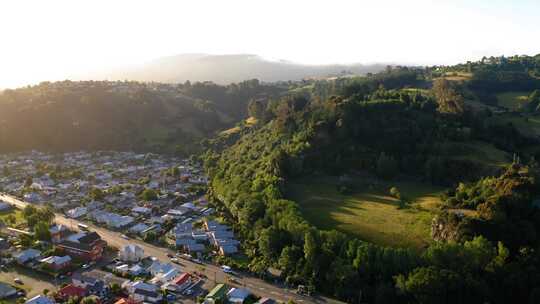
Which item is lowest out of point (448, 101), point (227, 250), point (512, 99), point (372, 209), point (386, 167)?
point (227, 250)

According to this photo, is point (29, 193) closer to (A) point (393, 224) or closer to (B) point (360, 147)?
(B) point (360, 147)

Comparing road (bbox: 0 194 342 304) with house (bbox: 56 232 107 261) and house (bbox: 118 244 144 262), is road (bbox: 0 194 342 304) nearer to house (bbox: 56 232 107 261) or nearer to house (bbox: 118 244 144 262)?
house (bbox: 118 244 144 262)

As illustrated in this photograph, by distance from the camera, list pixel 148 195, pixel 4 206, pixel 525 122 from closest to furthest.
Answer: pixel 4 206 < pixel 148 195 < pixel 525 122

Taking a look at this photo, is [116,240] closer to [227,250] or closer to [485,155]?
[227,250]

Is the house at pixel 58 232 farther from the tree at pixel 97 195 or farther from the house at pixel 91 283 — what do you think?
the tree at pixel 97 195

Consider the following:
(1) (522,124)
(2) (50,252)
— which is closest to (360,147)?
(1) (522,124)

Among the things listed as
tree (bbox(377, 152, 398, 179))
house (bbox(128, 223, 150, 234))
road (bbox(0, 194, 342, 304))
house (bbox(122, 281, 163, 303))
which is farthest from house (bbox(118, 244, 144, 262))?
tree (bbox(377, 152, 398, 179))

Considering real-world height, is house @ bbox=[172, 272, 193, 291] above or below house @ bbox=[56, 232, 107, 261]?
below

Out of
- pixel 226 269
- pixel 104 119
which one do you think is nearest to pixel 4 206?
pixel 226 269
